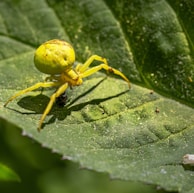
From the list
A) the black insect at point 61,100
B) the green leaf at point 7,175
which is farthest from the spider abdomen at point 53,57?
the green leaf at point 7,175

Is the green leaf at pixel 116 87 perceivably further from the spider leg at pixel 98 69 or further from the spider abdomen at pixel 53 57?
the spider abdomen at pixel 53 57

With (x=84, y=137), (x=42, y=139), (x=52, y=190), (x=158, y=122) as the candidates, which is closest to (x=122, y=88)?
(x=158, y=122)

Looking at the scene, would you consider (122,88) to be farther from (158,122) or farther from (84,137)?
(84,137)

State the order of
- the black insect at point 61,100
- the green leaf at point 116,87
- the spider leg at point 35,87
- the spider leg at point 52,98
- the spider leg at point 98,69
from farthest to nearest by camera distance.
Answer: the spider leg at point 98,69
the black insect at point 61,100
the spider leg at point 35,87
the spider leg at point 52,98
the green leaf at point 116,87

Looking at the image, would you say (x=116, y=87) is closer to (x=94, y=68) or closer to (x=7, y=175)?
(x=94, y=68)

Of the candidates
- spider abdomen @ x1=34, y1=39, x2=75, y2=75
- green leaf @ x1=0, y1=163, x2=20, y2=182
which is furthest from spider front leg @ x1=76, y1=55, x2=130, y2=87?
green leaf @ x1=0, y1=163, x2=20, y2=182

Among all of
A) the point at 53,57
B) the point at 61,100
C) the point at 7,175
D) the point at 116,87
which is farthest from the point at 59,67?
the point at 7,175

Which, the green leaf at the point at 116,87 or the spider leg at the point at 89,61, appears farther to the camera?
the spider leg at the point at 89,61
